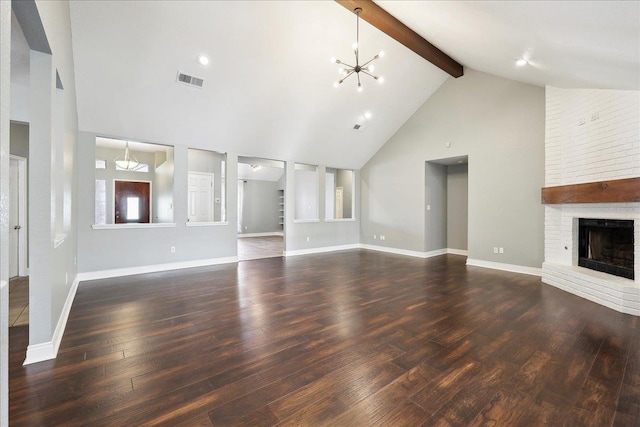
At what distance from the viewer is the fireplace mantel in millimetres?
3311

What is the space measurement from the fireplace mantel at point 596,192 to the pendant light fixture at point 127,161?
8.93 m

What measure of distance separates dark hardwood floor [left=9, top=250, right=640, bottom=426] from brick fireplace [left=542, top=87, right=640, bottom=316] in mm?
399

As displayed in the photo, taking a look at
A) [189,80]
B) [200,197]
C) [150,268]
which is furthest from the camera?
[200,197]

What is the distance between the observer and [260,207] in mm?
11633

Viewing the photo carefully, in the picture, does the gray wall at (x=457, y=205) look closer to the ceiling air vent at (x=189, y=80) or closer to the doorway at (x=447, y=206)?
the doorway at (x=447, y=206)

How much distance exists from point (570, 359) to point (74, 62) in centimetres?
623

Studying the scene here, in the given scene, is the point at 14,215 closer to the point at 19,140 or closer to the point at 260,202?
the point at 19,140

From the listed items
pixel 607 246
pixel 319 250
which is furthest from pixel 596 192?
pixel 319 250

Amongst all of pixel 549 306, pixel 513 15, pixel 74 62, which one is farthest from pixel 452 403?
pixel 74 62

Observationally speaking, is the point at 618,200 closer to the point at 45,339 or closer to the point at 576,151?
the point at 576,151

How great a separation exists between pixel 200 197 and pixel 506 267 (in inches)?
285

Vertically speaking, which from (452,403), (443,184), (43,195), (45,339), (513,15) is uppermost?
(513,15)

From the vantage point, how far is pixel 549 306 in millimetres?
3365

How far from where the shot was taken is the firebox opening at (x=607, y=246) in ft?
11.7
